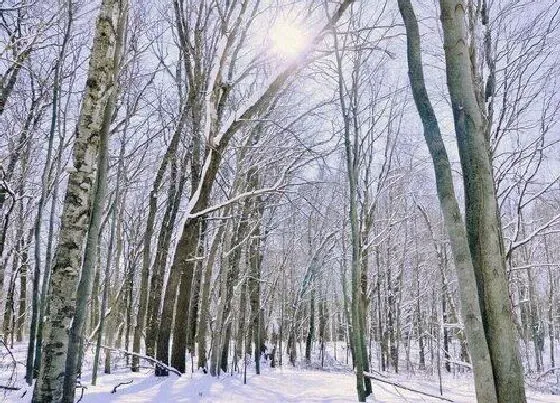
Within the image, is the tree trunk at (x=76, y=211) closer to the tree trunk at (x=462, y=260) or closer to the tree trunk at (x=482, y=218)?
the tree trunk at (x=462, y=260)

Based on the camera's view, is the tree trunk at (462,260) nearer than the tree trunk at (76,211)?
Yes

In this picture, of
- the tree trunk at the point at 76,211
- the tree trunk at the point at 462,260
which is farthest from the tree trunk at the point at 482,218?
the tree trunk at the point at 76,211

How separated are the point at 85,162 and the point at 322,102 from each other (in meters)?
6.56

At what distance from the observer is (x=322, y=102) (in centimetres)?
981

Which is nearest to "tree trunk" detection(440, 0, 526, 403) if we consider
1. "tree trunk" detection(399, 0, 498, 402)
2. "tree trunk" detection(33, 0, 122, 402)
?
"tree trunk" detection(399, 0, 498, 402)

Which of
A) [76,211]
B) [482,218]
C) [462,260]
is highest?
[76,211]

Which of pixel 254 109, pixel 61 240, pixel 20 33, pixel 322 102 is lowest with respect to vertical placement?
pixel 61 240

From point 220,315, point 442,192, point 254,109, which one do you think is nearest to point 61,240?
point 442,192

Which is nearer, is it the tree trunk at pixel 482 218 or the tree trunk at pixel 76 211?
the tree trunk at pixel 482 218

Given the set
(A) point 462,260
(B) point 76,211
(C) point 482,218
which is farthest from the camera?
(B) point 76,211

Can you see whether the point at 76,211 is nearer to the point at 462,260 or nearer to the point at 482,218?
the point at 462,260

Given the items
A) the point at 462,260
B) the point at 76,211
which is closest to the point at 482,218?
the point at 462,260

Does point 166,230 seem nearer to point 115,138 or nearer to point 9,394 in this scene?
point 115,138

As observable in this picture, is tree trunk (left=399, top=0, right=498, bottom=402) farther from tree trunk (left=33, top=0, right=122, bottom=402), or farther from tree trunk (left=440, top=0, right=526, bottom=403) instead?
tree trunk (left=33, top=0, right=122, bottom=402)
